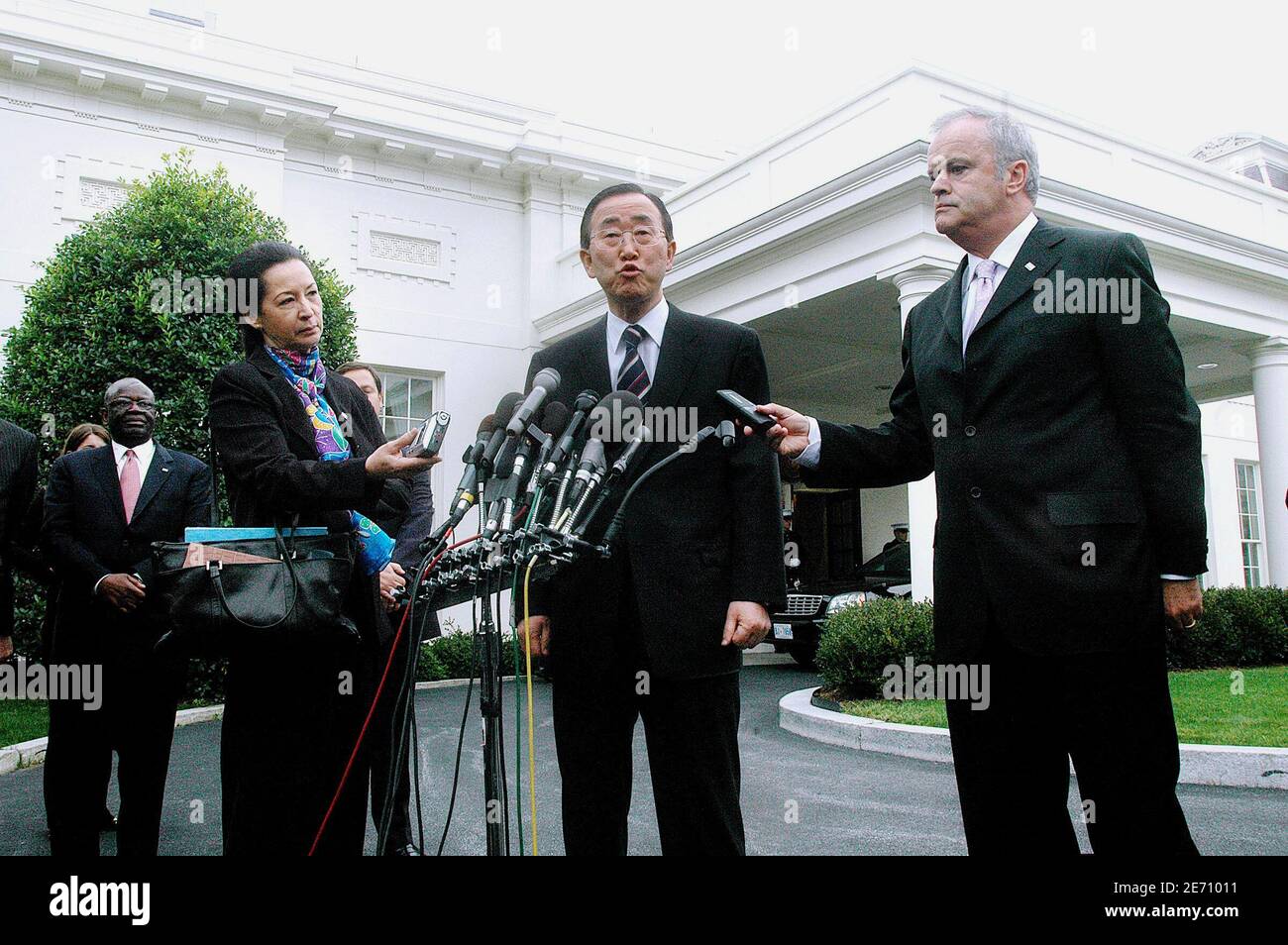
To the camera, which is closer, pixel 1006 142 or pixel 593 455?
pixel 593 455

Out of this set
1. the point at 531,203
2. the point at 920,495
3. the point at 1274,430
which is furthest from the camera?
the point at 531,203

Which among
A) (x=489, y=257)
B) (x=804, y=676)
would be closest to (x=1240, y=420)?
(x=804, y=676)

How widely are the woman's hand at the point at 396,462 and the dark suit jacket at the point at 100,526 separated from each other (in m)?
2.28

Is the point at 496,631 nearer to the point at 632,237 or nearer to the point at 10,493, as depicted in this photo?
the point at 632,237

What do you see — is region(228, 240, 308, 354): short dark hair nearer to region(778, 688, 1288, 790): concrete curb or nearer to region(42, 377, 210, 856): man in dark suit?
region(42, 377, 210, 856): man in dark suit

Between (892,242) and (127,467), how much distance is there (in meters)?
8.84

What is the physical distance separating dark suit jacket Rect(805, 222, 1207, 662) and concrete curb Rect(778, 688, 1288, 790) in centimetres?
245

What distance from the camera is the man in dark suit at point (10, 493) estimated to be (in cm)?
400

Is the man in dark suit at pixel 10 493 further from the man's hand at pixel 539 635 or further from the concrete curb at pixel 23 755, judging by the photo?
the concrete curb at pixel 23 755

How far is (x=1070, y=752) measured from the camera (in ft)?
7.72

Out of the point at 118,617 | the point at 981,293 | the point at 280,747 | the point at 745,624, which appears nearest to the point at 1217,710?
the point at 981,293

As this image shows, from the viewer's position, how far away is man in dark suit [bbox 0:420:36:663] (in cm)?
400

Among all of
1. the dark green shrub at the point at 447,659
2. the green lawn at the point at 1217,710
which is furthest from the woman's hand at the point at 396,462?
the dark green shrub at the point at 447,659

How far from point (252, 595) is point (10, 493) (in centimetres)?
238
